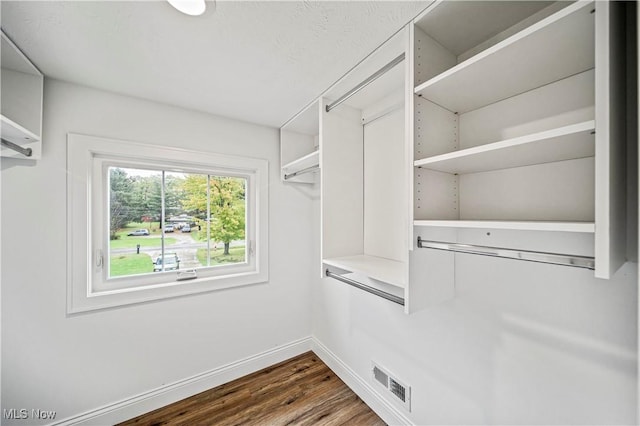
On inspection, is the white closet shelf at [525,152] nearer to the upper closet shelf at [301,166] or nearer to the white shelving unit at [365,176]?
the white shelving unit at [365,176]

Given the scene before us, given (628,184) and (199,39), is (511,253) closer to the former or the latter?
(628,184)

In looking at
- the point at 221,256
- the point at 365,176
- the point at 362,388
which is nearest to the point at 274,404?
the point at 362,388

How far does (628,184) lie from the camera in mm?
716

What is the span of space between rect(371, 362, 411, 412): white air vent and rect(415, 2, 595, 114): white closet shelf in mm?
1625

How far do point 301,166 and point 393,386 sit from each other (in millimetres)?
1734

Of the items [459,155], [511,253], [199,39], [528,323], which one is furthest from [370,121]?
[528,323]

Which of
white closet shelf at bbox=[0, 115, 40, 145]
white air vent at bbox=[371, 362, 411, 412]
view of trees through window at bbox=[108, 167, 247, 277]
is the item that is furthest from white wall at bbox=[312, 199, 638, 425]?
white closet shelf at bbox=[0, 115, 40, 145]

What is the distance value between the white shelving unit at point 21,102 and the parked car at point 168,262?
918 millimetres

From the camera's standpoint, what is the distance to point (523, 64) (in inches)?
32.9

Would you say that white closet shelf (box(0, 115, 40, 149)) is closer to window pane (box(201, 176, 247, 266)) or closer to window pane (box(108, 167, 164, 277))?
window pane (box(108, 167, 164, 277))

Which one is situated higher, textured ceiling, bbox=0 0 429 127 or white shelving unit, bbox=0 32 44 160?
textured ceiling, bbox=0 0 429 127

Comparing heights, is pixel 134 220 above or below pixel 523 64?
below

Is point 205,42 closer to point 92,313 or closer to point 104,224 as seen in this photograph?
point 104,224

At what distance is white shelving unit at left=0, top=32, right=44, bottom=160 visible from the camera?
4.05 feet
